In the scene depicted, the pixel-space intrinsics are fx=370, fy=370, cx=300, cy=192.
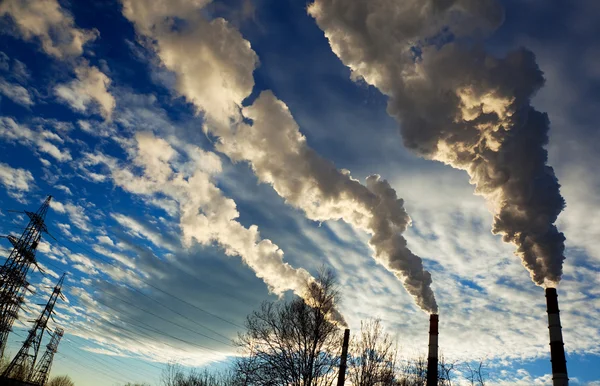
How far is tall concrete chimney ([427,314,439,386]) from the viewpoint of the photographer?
21.9 meters

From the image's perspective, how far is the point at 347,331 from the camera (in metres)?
29.2

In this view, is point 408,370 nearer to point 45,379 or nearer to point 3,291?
point 3,291

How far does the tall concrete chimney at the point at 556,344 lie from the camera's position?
17.8 meters

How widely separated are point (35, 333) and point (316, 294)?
4053 centimetres

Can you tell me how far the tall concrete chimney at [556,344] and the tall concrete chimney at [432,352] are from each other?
6066mm

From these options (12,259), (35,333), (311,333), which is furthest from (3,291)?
(311,333)

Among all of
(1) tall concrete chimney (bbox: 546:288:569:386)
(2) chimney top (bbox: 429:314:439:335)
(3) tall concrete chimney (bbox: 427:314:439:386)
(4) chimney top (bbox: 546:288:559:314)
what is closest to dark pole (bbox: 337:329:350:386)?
(3) tall concrete chimney (bbox: 427:314:439:386)

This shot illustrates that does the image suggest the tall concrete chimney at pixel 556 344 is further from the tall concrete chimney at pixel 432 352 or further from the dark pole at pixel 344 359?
the dark pole at pixel 344 359

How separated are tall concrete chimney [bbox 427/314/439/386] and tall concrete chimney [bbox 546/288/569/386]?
6066 mm

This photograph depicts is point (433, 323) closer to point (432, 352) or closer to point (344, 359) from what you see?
point (432, 352)

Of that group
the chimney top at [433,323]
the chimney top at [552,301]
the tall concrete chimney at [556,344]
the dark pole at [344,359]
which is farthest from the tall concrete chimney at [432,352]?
the chimney top at [552,301]

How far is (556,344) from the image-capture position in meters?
18.9

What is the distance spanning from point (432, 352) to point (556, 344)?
658cm

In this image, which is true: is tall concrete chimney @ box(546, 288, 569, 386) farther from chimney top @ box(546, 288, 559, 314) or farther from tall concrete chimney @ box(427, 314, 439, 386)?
tall concrete chimney @ box(427, 314, 439, 386)
